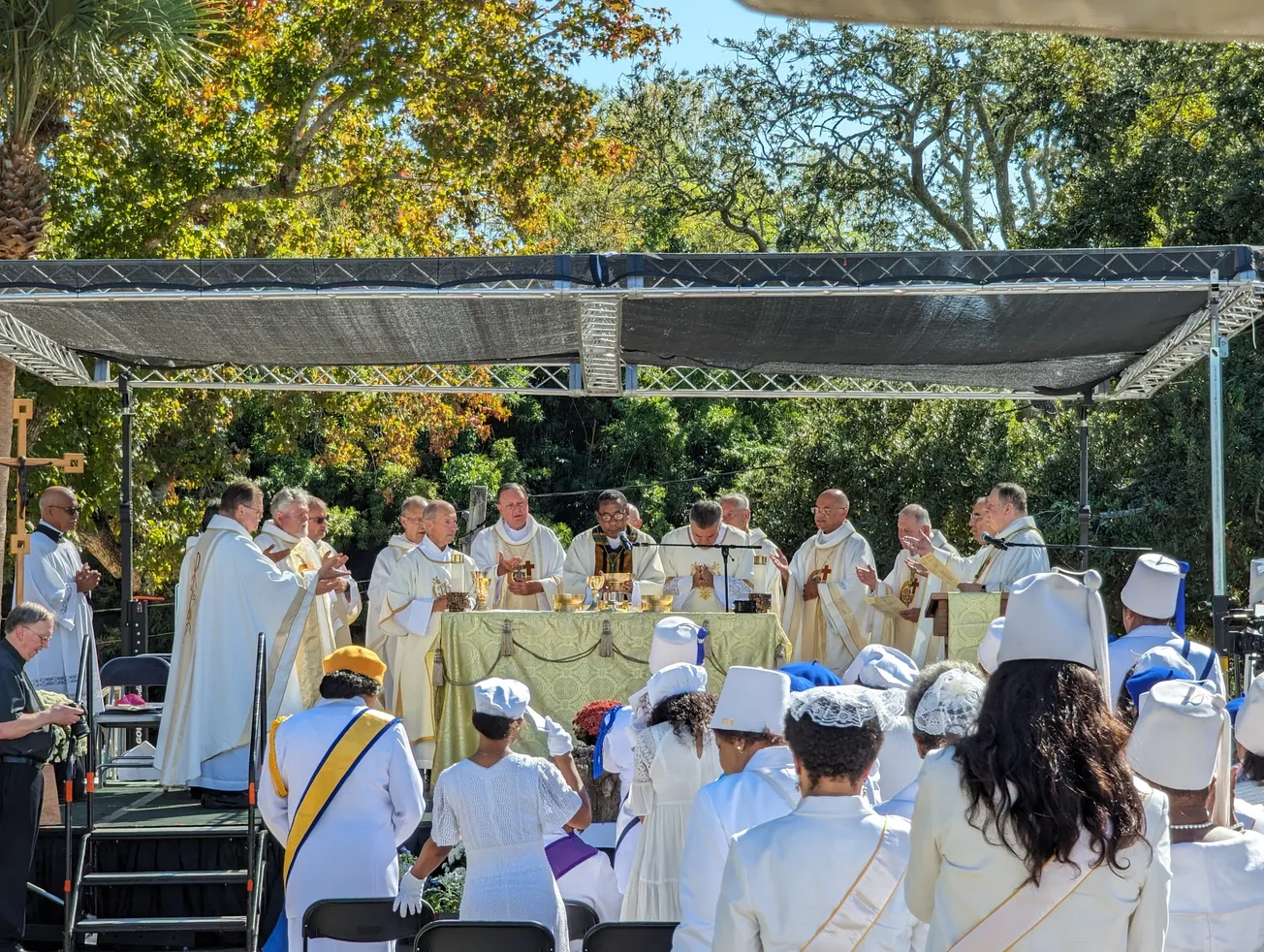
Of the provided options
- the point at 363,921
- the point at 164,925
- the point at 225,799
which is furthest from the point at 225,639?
the point at 363,921

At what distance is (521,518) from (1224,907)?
9060 millimetres

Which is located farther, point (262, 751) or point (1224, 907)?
point (262, 751)

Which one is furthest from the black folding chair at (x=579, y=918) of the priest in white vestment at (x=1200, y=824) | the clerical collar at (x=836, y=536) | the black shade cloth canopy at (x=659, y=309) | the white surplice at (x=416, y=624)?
the clerical collar at (x=836, y=536)

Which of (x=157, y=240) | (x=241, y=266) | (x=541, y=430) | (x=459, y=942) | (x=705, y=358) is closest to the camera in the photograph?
(x=459, y=942)

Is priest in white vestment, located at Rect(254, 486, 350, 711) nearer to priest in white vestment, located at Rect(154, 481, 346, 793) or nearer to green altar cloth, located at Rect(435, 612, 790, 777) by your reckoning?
priest in white vestment, located at Rect(154, 481, 346, 793)

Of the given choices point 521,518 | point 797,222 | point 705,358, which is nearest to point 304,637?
point 521,518

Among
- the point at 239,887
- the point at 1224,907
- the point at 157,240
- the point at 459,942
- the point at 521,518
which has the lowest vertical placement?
the point at 239,887

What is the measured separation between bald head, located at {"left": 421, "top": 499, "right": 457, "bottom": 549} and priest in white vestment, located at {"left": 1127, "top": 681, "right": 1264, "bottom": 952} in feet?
28.3

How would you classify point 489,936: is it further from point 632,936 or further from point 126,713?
point 126,713

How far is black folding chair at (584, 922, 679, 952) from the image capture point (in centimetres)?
502

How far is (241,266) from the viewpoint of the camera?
966cm

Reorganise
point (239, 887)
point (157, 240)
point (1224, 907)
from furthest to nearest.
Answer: point (157, 240) < point (239, 887) < point (1224, 907)

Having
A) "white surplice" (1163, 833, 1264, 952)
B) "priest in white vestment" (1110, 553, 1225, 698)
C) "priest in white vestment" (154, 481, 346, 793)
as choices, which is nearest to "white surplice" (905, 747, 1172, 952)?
"white surplice" (1163, 833, 1264, 952)

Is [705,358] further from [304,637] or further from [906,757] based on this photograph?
[906,757]
